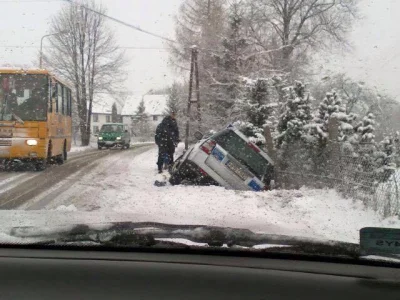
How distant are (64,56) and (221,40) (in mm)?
7961

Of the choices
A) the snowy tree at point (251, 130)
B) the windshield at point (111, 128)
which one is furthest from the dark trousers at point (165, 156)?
the windshield at point (111, 128)

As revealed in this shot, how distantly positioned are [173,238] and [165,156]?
10887 millimetres

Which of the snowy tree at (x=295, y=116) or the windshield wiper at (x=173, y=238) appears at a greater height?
the snowy tree at (x=295, y=116)

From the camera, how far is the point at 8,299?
2504 mm

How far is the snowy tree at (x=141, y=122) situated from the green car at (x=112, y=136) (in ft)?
3.78

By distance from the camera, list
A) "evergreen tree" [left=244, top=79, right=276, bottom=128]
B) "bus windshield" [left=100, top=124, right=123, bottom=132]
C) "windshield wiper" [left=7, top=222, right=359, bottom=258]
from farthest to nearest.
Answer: "bus windshield" [left=100, top=124, right=123, bottom=132] → "evergreen tree" [left=244, top=79, right=276, bottom=128] → "windshield wiper" [left=7, top=222, right=359, bottom=258]

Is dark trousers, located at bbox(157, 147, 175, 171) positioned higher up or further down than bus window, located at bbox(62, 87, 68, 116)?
further down

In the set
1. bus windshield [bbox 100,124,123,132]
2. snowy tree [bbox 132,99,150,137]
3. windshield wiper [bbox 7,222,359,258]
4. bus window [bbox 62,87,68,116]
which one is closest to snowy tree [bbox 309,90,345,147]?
windshield wiper [bbox 7,222,359,258]

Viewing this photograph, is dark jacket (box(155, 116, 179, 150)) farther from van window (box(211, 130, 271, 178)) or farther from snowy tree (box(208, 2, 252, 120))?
snowy tree (box(208, 2, 252, 120))

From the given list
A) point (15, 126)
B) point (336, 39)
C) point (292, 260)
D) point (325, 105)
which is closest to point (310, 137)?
point (325, 105)

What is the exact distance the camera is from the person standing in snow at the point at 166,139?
547 inches

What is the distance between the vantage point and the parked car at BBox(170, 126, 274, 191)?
1104 cm

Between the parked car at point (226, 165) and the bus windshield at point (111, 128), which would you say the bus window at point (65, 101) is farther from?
the bus windshield at point (111, 128)

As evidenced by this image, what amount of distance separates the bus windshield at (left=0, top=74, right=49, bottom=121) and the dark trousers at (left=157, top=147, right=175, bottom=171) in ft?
13.1
